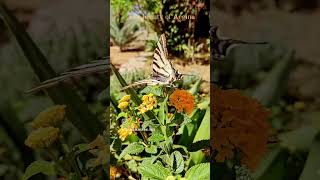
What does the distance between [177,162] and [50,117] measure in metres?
0.63

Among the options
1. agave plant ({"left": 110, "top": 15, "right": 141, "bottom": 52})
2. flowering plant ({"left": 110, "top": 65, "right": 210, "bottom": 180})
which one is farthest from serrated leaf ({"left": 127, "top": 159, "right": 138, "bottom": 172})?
agave plant ({"left": 110, "top": 15, "right": 141, "bottom": 52})

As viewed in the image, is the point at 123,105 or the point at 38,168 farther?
the point at 123,105

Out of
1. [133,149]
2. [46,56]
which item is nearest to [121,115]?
[133,149]

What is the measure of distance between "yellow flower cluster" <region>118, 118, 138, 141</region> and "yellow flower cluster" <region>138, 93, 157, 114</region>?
73 millimetres

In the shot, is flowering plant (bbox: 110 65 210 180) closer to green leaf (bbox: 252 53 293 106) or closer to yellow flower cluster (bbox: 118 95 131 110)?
yellow flower cluster (bbox: 118 95 131 110)

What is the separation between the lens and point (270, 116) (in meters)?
2.34

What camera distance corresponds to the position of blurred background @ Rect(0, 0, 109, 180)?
2232mm

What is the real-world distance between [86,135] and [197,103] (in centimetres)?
56

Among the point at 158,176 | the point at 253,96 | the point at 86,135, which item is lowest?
the point at 158,176

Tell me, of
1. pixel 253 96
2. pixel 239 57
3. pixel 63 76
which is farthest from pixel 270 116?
pixel 63 76

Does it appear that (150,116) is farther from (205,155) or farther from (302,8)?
(302,8)

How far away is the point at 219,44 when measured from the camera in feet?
7.80

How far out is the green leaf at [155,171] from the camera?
2502mm

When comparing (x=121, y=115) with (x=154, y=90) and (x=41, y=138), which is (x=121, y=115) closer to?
(x=154, y=90)
